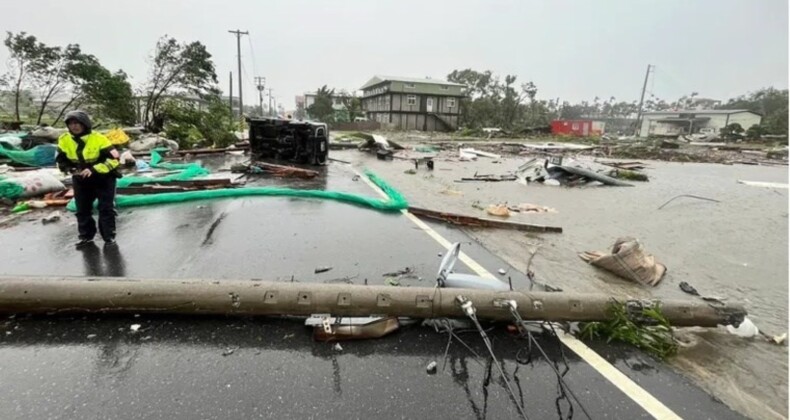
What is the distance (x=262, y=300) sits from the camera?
286cm

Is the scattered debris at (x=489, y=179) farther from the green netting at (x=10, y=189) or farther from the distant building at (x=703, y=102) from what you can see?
the distant building at (x=703, y=102)

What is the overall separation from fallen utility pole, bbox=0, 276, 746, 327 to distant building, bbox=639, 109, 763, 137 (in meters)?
68.2

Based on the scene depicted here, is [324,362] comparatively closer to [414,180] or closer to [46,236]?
[46,236]

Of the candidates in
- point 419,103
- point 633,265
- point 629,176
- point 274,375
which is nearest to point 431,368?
point 274,375

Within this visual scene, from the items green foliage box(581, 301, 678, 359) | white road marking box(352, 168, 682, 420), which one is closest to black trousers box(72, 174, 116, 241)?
white road marking box(352, 168, 682, 420)

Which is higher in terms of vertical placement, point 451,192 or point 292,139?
point 292,139

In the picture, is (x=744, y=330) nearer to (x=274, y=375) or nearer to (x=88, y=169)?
(x=274, y=375)

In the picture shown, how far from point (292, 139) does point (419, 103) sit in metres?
46.2

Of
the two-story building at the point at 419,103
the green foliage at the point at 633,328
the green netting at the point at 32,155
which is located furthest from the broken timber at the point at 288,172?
the two-story building at the point at 419,103

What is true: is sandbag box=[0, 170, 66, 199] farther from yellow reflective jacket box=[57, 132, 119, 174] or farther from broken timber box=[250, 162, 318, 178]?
broken timber box=[250, 162, 318, 178]

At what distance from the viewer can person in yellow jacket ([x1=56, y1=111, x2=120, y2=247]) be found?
443cm

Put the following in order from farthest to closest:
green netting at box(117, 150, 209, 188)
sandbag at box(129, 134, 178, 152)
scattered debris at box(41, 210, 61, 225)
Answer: sandbag at box(129, 134, 178, 152) → green netting at box(117, 150, 209, 188) → scattered debris at box(41, 210, 61, 225)

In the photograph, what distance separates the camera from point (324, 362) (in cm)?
255

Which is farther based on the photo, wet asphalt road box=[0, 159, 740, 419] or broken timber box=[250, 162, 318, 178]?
broken timber box=[250, 162, 318, 178]
